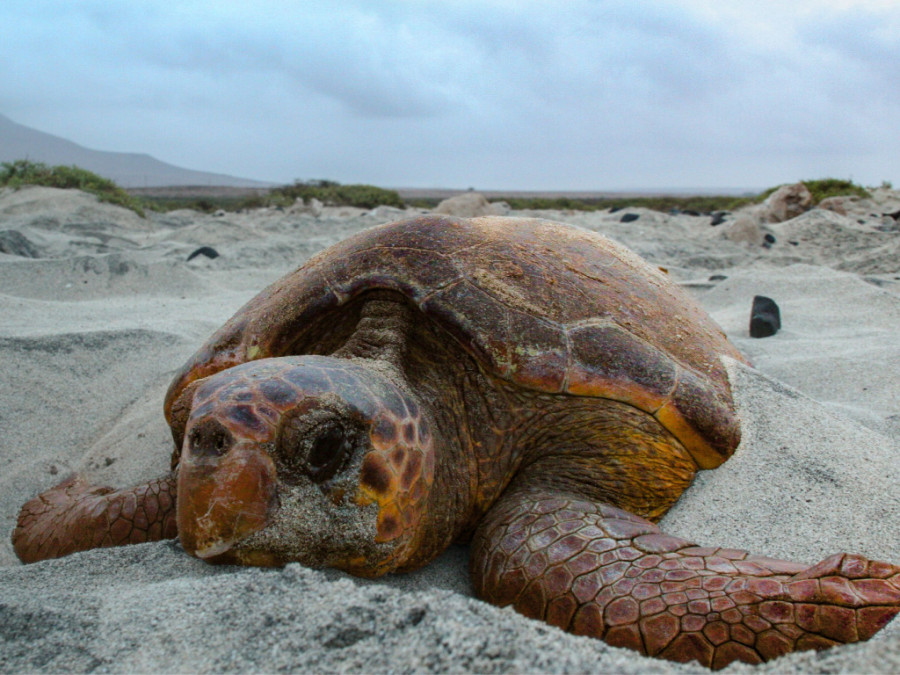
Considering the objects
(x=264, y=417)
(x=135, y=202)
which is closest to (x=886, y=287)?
(x=264, y=417)

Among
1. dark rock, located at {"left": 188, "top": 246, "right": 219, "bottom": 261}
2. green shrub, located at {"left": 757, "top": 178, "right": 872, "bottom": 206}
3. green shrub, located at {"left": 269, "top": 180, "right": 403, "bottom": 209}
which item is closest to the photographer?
dark rock, located at {"left": 188, "top": 246, "right": 219, "bottom": 261}

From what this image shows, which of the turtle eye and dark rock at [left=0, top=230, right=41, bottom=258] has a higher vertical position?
dark rock at [left=0, top=230, right=41, bottom=258]

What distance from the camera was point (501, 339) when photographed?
6.17ft

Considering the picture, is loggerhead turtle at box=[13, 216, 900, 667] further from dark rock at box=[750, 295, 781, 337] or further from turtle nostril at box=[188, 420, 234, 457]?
dark rock at box=[750, 295, 781, 337]

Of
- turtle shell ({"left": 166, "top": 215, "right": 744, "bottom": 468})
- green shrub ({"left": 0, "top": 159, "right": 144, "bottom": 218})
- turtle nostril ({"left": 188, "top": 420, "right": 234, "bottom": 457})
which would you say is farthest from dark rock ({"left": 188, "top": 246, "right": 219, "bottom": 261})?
turtle nostril ({"left": 188, "top": 420, "right": 234, "bottom": 457})

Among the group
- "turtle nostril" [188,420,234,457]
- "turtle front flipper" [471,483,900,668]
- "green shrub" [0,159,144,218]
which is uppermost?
"green shrub" [0,159,144,218]

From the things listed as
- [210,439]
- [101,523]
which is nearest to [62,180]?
[101,523]

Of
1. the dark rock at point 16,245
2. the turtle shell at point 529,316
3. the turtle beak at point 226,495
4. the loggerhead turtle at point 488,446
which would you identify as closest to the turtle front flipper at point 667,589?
the loggerhead turtle at point 488,446

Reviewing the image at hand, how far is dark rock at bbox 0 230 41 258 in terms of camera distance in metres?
6.37

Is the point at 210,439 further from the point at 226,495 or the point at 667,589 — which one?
the point at 667,589

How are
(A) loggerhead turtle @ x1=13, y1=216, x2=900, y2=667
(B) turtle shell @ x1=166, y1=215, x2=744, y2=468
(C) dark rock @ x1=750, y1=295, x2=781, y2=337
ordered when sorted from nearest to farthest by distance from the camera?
1. (A) loggerhead turtle @ x1=13, y1=216, x2=900, y2=667
2. (B) turtle shell @ x1=166, y1=215, x2=744, y2=468
3. (C) dark rock @ x1=750, y1=295, x2=781, y2=337

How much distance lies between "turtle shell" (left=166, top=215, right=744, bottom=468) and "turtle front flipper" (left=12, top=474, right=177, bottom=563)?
1.47ft

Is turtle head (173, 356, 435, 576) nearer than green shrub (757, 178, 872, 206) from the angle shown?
Yes

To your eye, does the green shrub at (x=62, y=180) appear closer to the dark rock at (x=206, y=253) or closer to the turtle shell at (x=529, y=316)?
the dark rock at (x=206, y=253)
